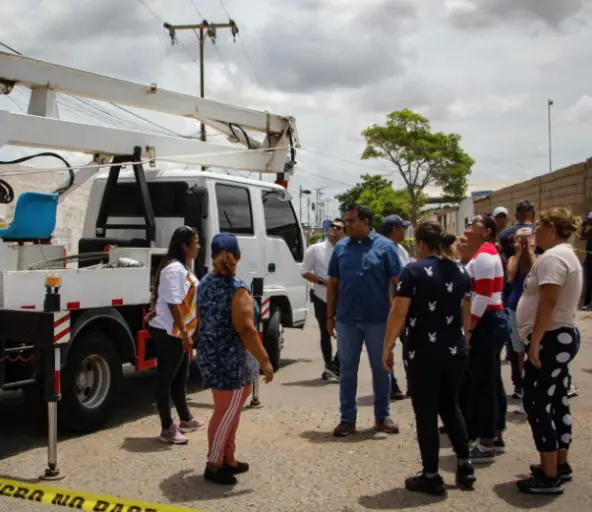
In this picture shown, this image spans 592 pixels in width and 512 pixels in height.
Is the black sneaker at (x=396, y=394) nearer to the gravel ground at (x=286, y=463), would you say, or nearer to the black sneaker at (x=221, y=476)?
the gravel ground at (x=286, y=463)

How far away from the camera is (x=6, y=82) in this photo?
739cm

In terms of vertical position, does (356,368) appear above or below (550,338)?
below

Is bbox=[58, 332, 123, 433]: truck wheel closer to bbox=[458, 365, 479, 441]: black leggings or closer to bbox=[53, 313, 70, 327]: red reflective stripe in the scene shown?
bbox=[53, 313, 70, 327]: red reflective stripe

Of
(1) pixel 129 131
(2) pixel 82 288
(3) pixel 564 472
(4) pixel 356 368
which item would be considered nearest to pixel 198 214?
(1) pixel 129 131

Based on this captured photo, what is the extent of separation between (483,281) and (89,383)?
3395 mm

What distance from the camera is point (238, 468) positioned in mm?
5332

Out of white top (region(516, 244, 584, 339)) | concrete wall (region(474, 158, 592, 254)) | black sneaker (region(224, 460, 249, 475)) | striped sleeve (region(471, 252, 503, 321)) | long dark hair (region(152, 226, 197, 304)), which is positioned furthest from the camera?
concrete wall (region(474, 158, 592, 254))

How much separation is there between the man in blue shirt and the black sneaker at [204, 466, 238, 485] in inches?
56.6

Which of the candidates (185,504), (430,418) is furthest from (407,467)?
(185,504)

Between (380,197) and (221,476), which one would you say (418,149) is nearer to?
(380,197)

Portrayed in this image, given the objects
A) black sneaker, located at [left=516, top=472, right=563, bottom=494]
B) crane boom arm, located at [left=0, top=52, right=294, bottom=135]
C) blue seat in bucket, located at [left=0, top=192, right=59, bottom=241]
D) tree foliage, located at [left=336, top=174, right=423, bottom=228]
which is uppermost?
tree foliage, located at [left=336, top=174, right=423, bottom=228]

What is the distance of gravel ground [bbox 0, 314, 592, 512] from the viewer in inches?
191

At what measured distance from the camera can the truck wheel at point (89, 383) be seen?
6.22 metres

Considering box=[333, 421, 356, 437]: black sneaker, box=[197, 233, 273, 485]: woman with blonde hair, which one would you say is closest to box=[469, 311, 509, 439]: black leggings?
box=[333, 421, 356, 437]: black sneaker
